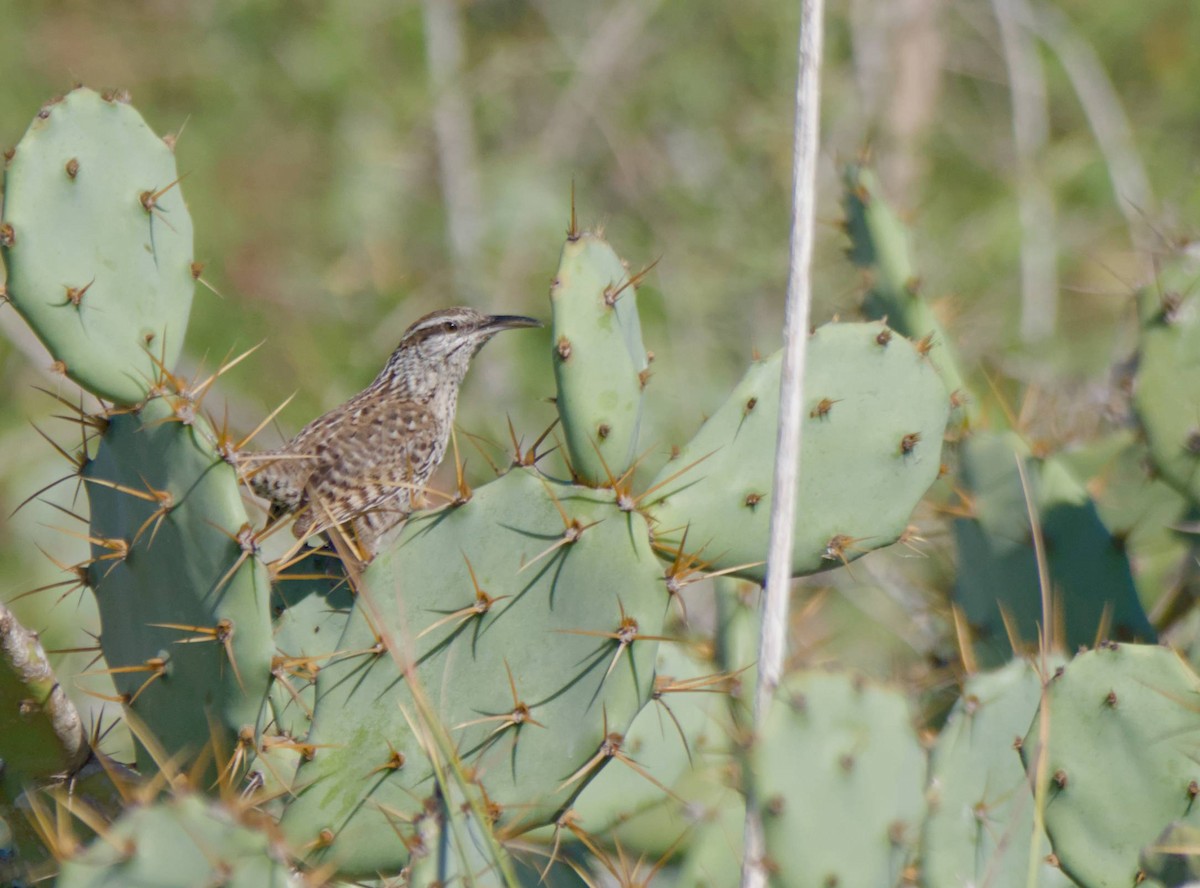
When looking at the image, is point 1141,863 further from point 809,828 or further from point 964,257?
point 964,257

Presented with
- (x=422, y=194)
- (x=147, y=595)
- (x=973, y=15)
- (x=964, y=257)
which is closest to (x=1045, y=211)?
(x=964, y=257)

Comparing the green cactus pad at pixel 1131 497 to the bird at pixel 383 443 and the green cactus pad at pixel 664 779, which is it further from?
the bird at pixel 383 443

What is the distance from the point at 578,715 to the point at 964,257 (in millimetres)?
5226

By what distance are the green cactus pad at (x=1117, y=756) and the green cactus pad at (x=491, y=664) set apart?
0.73 m

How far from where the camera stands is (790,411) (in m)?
2.18

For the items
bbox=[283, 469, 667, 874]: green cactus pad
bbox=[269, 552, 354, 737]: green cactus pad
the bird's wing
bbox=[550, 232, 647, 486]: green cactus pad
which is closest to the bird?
the bird's wing

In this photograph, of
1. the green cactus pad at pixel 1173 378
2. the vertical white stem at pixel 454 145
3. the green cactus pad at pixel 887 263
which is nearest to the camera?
the green cactus pad at pixel 1173 378

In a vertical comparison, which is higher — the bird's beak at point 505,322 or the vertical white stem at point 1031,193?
the bird's beak at point 505,322

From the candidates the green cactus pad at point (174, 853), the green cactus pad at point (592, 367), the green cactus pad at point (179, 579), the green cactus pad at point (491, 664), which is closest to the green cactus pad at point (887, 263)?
the green cactus pad at point (592, 367)

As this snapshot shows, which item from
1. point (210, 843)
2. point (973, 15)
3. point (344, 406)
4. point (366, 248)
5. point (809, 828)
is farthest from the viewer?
point (973, 15)

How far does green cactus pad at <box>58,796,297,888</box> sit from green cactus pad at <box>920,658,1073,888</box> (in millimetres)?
1170

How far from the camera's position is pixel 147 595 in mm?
2219

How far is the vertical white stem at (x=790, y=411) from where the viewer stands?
6.84 feet

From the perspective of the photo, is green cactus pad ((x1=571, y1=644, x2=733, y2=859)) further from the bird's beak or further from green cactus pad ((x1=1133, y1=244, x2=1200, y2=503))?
green cactus pad ((x1=1133, y1=244, x2=1200, y2=503))
